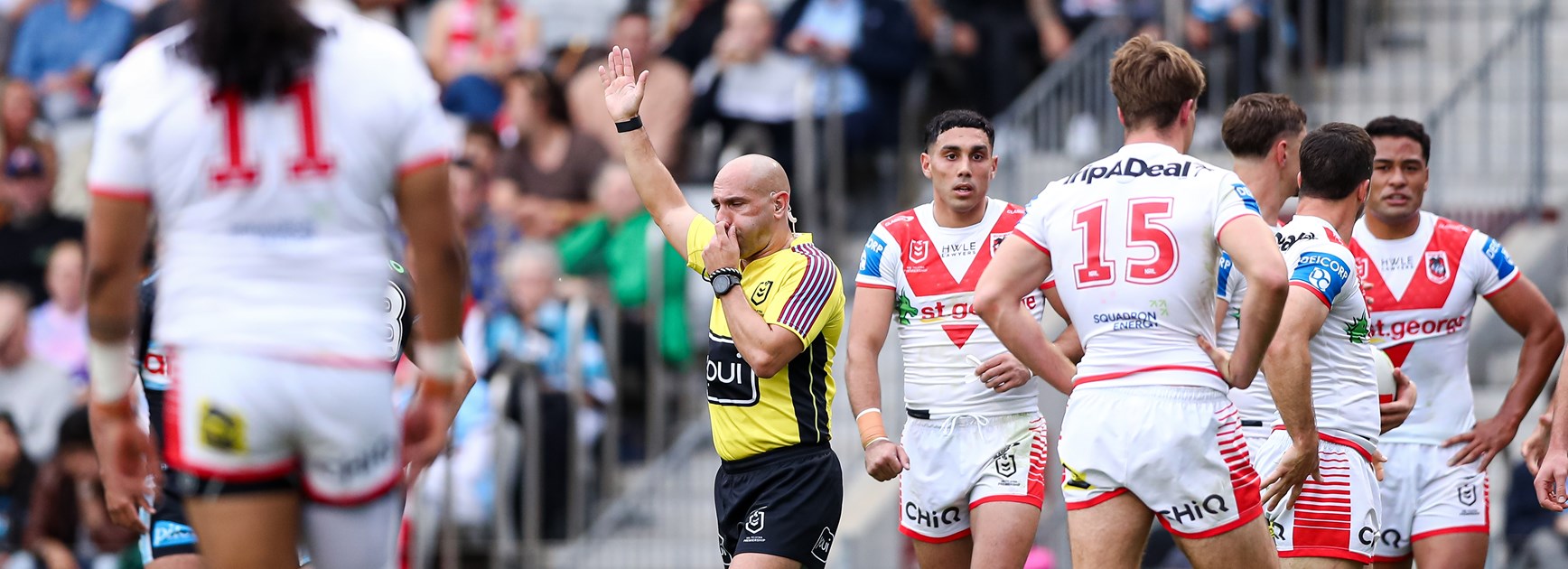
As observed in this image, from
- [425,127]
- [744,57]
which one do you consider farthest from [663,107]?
[425,127]

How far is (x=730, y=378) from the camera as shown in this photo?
6.90 m

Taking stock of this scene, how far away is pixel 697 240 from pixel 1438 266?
300 cm

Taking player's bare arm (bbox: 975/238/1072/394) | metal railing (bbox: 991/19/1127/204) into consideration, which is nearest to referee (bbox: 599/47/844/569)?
player's bare arm (bbox: 975/238/1072/394)

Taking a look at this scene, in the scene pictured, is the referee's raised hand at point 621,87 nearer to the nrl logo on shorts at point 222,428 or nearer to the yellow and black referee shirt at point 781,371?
the yellow and black referee shirt at point 781,371

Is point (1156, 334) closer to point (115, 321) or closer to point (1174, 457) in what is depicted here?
point (1174, 457)

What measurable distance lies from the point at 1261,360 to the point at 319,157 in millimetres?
2990

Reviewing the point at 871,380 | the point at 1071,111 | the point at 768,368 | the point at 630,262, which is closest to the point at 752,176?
the point at 768,368

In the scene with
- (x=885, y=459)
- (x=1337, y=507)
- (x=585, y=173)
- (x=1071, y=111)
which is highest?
(x=1071, y=111)

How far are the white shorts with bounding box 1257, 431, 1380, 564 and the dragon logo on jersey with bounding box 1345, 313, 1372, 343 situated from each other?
1.27 ft

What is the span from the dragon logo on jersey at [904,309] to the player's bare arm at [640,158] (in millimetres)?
879

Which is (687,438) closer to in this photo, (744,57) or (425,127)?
(744,57)

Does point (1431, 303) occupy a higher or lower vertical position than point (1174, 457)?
higher

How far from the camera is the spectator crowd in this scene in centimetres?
1248

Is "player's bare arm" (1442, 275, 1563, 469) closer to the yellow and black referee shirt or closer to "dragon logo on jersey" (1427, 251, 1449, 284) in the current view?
"dragon logo on jersey" (1427, 251, 1449, 284)
